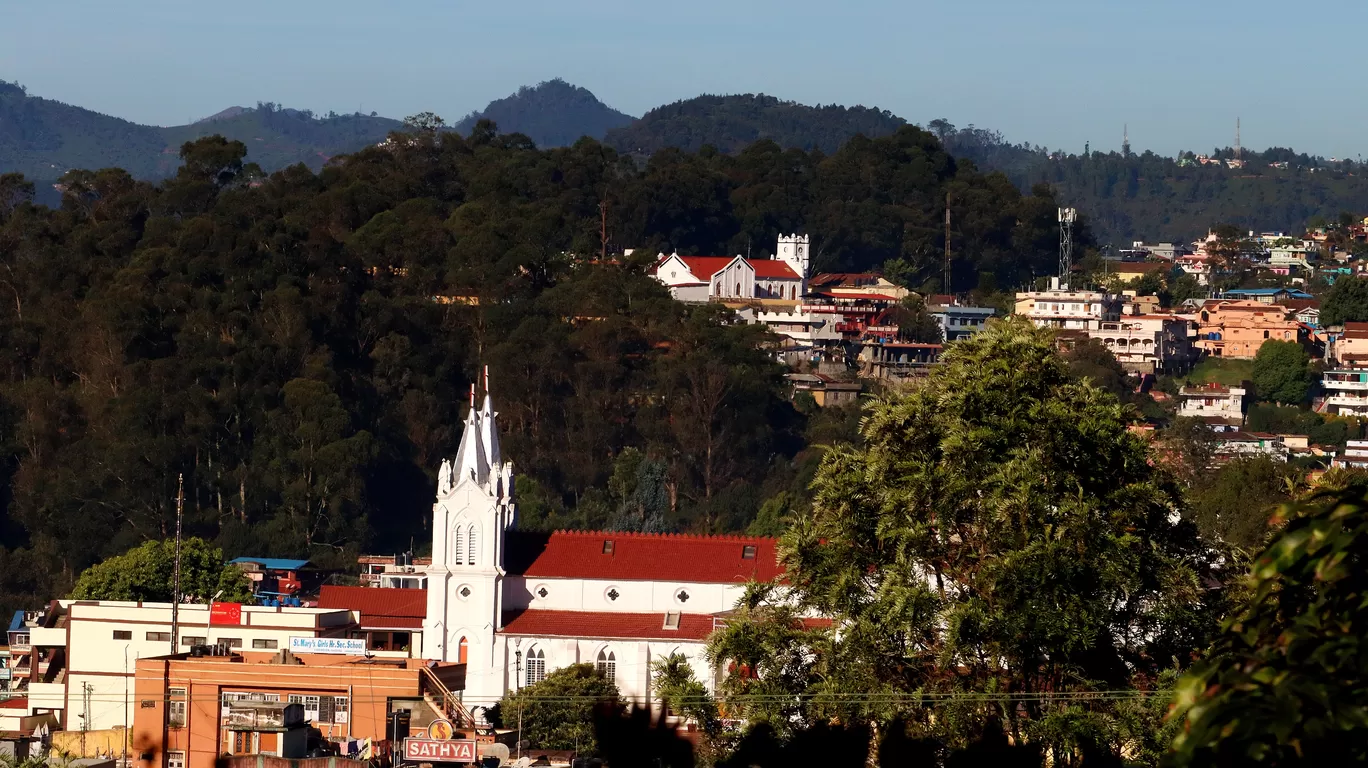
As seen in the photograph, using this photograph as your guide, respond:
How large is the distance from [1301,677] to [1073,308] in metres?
90.9

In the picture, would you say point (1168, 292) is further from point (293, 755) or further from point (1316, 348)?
point (293, 755)

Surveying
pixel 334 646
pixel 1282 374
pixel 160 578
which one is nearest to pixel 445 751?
pixel 334 646

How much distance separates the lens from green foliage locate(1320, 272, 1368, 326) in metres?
102

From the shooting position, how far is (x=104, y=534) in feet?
233

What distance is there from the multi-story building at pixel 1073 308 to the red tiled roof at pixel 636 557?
176 ft

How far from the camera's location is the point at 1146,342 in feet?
310

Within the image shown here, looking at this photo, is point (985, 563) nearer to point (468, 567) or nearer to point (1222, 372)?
point (468, 567)

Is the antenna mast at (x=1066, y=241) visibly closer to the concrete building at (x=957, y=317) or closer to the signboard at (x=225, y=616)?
the concrete building at (x=957, y=317)

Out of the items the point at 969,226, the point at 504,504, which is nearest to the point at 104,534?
the point at 504,504

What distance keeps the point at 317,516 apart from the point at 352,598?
23.6 metres

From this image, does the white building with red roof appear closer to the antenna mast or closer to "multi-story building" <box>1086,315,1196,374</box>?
the antenna mast

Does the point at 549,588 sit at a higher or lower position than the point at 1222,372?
lower

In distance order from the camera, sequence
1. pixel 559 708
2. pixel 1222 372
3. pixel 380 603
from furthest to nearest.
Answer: pixel 1222 372 → pixel 380 603 → pixel 559 708

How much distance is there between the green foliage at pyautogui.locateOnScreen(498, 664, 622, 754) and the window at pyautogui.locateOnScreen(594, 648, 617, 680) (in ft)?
6.75
